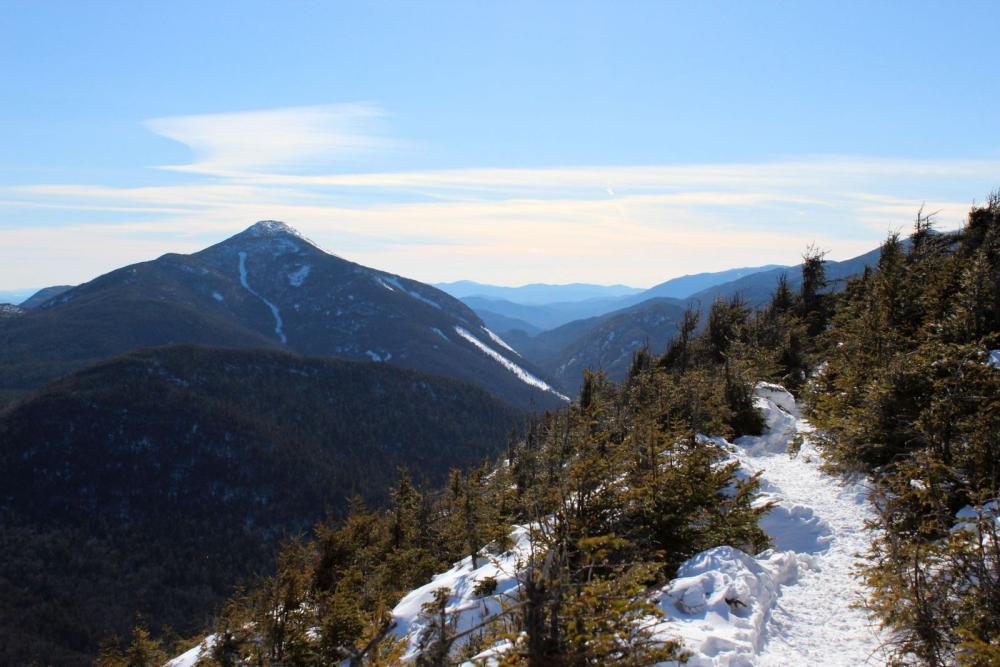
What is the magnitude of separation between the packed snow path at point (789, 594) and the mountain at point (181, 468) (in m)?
94.1

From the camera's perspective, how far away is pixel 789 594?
10.2m

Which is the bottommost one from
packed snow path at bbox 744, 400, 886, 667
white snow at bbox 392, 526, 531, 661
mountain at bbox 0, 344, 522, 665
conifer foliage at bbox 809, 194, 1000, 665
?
mountain at bbox 0, 344, 522, 665

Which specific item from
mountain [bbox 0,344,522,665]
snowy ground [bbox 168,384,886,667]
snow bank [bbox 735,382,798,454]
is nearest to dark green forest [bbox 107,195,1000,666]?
snowy ground [bbox 168,384,886,667]

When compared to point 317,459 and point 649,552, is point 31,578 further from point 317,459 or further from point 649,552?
point 649,552

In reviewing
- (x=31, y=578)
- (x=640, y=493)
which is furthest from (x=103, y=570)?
(x=640, y=493)

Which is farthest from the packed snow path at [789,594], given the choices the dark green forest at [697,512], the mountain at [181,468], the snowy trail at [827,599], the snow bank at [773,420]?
the mountain at [181,468]

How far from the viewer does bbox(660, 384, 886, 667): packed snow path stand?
830cm

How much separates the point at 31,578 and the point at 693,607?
455 ft

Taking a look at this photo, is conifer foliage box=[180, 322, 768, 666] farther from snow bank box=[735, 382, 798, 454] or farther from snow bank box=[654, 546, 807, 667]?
snow bank box=[735, 382, 798, 454]

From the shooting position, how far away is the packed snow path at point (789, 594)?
8.30m

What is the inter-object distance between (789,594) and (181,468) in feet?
523

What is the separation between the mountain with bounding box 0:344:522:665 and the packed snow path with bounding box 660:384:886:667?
309 ft

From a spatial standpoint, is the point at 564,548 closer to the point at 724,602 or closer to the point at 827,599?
the point at 724,602

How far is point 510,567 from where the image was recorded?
12594 mm
